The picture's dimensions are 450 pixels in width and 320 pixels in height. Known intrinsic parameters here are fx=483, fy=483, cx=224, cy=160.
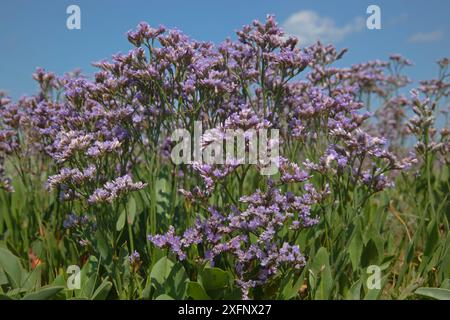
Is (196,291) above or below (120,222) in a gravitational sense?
below

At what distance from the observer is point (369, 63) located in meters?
7.30

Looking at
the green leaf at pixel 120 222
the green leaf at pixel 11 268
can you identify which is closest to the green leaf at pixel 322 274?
the green leaf at pixel 120 222

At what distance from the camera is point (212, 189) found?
9.47ft

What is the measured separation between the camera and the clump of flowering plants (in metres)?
2.91

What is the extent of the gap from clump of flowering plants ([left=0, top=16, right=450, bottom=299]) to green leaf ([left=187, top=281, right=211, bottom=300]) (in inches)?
0.5

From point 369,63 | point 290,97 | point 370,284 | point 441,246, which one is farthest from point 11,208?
point 369,63

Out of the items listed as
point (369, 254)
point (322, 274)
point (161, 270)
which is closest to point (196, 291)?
point (161, 270)

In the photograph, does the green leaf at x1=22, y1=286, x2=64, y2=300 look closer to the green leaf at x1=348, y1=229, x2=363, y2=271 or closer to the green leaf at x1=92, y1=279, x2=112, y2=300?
the green leaf at x1=92, y1=279, x2=112, y2=300

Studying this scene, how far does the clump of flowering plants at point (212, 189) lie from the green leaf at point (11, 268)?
0.02 m

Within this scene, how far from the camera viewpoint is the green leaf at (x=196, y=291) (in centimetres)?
281

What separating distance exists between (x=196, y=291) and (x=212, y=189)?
609mm

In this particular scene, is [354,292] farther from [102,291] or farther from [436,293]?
[102,291]

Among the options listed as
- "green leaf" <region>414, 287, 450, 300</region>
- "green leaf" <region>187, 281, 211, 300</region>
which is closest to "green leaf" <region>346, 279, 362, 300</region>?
"green leaf" <region>414, 287, 450, 300</region>
